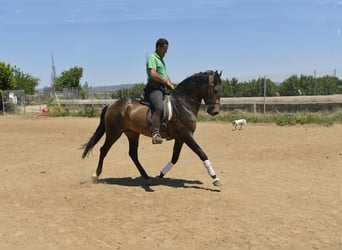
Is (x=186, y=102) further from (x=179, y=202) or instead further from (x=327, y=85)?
(x=327, y=85)

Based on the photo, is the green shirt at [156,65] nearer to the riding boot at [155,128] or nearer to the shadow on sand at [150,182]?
the riding boot at [155,128]

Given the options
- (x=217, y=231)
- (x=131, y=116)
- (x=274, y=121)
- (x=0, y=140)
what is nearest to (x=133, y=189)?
(x=131, y=116)

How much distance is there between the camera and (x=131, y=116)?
8438mm

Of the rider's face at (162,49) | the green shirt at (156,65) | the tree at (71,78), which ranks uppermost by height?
the tree at (71,78)

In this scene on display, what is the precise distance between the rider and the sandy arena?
3.96 feet

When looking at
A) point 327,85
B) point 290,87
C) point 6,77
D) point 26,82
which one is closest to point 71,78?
point 26,82

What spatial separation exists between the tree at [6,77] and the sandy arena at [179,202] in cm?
2756

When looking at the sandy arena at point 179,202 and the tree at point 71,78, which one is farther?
the tree at point 71,78

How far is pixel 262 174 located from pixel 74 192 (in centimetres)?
403

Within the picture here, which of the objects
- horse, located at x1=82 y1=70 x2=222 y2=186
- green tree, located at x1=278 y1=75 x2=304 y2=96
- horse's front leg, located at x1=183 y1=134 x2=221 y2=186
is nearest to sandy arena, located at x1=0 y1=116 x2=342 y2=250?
horse's front leg, located at x1=183 y1=134 x2=221 y2=186

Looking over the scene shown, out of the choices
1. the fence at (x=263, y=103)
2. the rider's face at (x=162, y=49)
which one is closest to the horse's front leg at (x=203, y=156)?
the rider's face at (x=162, y=49)

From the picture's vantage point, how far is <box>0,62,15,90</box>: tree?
37656mm

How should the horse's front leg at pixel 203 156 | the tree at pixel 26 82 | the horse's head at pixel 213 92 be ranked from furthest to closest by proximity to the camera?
the tree at pixel 26 82, the horse's head at pixel 213 92, the horse's front leg at pixel 203 156

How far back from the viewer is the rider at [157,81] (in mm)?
7988
